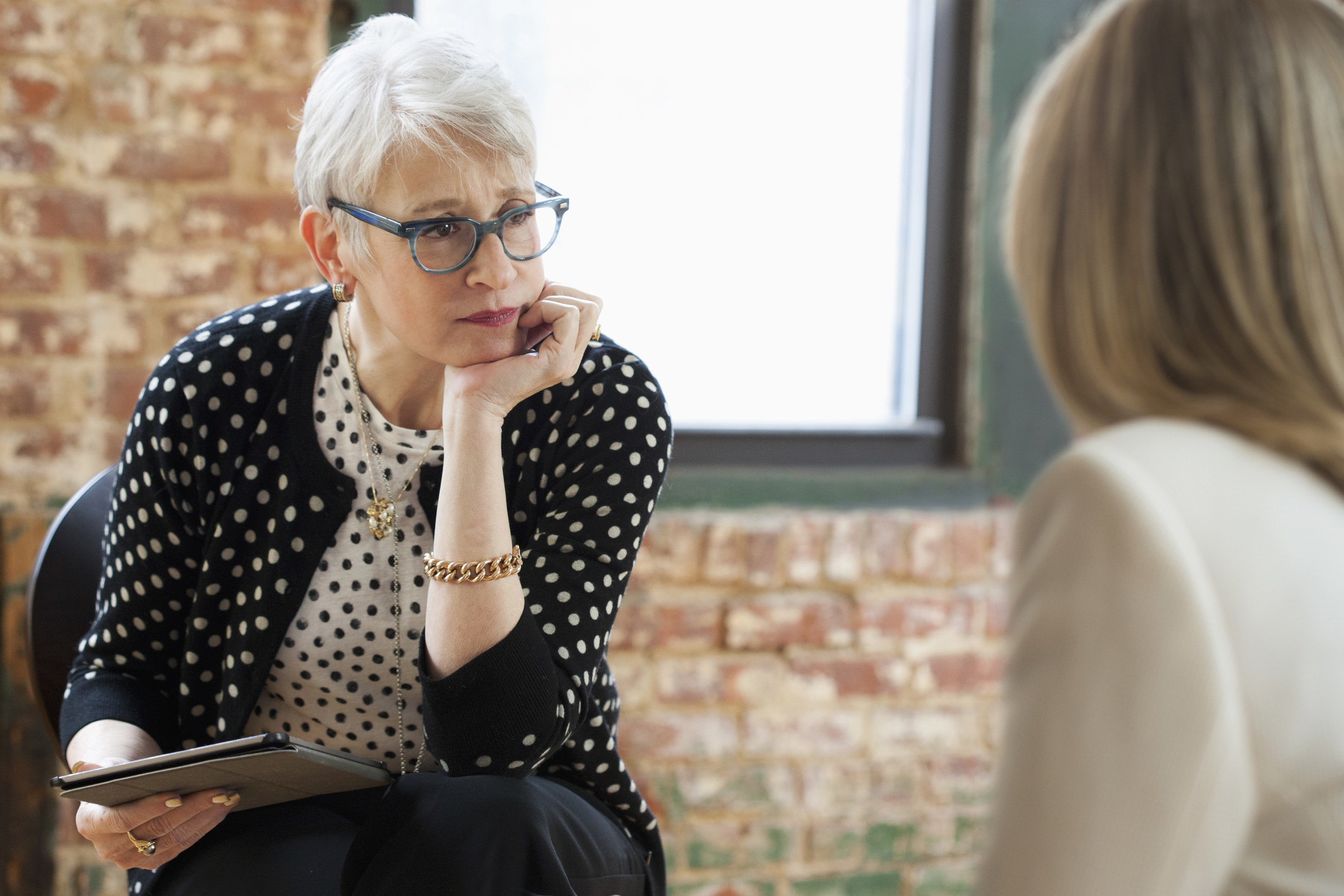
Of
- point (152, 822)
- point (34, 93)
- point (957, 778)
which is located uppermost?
point (34, 93)

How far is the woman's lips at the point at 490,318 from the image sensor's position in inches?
45.5

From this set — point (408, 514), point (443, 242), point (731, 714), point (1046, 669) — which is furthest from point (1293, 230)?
point (731, 714)

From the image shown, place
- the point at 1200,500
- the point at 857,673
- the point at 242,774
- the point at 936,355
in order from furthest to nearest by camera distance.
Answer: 1. the point at 936,355
2. the point at 857,673
3. the point at 242,774
4. the point at 1200,500

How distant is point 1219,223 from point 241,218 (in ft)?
4.82

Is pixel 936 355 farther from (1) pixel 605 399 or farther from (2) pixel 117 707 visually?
(2) pixel 117 707

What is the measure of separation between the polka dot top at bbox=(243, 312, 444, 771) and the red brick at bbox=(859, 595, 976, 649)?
0.97 metres

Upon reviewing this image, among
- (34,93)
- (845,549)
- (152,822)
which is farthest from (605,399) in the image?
(34,93)

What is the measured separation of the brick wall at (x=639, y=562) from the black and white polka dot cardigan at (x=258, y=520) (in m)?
0.48

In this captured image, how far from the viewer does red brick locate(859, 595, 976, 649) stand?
1.92 metres

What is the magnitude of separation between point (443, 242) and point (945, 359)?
1.20 meters

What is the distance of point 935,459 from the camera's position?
207 centimetres

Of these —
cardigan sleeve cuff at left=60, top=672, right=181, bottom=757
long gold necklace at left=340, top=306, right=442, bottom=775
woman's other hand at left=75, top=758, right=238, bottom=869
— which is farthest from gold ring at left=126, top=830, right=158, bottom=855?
long gold necklace at left=340, top=306, right=442, bottom=775

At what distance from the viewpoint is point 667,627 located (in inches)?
72.8

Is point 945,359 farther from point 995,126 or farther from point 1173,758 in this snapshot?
point 1173,758
